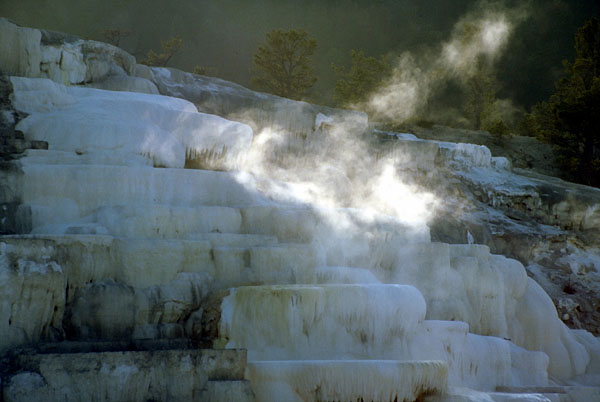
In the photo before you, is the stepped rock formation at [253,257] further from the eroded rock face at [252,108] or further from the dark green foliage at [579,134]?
the dark green foliage at [579,134]

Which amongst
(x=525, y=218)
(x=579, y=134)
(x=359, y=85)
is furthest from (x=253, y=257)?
(x=359, y=85)

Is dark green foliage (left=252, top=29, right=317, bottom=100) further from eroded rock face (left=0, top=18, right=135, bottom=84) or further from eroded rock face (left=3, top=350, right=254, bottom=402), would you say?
eroded rock face (left=3, top=350, right=254, bottom=402)

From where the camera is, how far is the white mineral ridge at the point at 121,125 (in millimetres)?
11281

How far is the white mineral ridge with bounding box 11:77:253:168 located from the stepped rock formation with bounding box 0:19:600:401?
0.04 metres

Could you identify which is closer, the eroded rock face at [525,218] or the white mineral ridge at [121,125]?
the white mineral ridge at [121,125]

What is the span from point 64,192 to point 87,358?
408cm

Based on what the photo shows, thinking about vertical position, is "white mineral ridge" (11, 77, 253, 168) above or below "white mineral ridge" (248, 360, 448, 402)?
above

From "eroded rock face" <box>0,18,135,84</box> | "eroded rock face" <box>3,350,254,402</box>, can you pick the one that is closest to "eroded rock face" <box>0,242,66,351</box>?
"eroded rock face" <box>3,350,254,402</box>

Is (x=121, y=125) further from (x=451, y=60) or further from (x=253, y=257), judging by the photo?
(x=451, y=60)

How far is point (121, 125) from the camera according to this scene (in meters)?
11.6

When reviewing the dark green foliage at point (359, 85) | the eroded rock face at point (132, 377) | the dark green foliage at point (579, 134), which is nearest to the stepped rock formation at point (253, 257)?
the eroded rock face at point (132, 377)

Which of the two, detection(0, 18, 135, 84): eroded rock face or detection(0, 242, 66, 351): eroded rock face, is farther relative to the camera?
detection(0, 18, 135, 84): eroded rock face

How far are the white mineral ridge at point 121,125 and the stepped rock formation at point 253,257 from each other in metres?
0.04

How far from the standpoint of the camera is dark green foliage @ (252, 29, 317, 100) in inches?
1041
